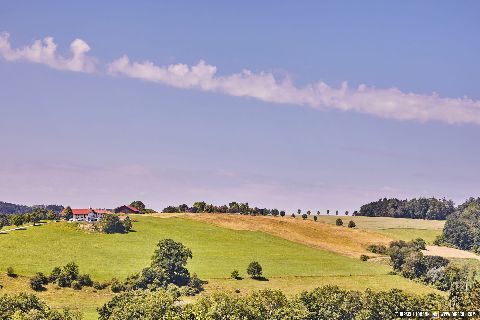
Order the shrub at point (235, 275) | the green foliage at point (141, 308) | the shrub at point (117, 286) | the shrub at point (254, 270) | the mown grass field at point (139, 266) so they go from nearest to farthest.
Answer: the green foliage at point (141, 308), the mown grass field at point (139, 266), the shrub at point (117, 286), the shrub at point (235, 275), the shrub at point (254, 270)

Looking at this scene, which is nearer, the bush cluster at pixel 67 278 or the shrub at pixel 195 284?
the bush cluster at pixel 67 278

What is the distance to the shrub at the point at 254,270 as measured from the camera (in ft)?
570

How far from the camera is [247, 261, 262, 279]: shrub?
173875 millimetres

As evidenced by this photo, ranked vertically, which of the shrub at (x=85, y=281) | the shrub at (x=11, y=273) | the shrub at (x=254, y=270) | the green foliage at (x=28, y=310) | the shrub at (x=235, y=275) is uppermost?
the shrub at (x=254, y=270)

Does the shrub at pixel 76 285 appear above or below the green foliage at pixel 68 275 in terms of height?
below

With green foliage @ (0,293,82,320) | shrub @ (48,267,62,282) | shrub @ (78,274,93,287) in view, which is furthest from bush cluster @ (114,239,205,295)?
green foliage @ (0,293,82,320)

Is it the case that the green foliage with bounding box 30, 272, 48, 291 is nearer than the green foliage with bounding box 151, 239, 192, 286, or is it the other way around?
the green foliage with bounding box 30, 272, 48, 291

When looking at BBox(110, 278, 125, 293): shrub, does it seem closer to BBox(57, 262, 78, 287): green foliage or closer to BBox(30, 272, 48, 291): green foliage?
BBox(57, 262, 78, 287): green foliage

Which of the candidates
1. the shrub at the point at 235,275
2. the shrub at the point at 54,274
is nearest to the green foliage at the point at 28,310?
the shrub at the point at 54,274

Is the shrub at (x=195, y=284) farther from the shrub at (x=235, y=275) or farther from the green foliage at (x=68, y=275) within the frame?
the green foliage at (x=68, y=275)

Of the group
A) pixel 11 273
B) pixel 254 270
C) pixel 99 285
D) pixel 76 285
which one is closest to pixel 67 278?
pixel 76 285

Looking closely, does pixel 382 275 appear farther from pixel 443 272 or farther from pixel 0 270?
pixel 0 270

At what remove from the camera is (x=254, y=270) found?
17375 cm

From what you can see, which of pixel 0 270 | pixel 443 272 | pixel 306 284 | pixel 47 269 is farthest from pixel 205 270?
pixel 443 272
